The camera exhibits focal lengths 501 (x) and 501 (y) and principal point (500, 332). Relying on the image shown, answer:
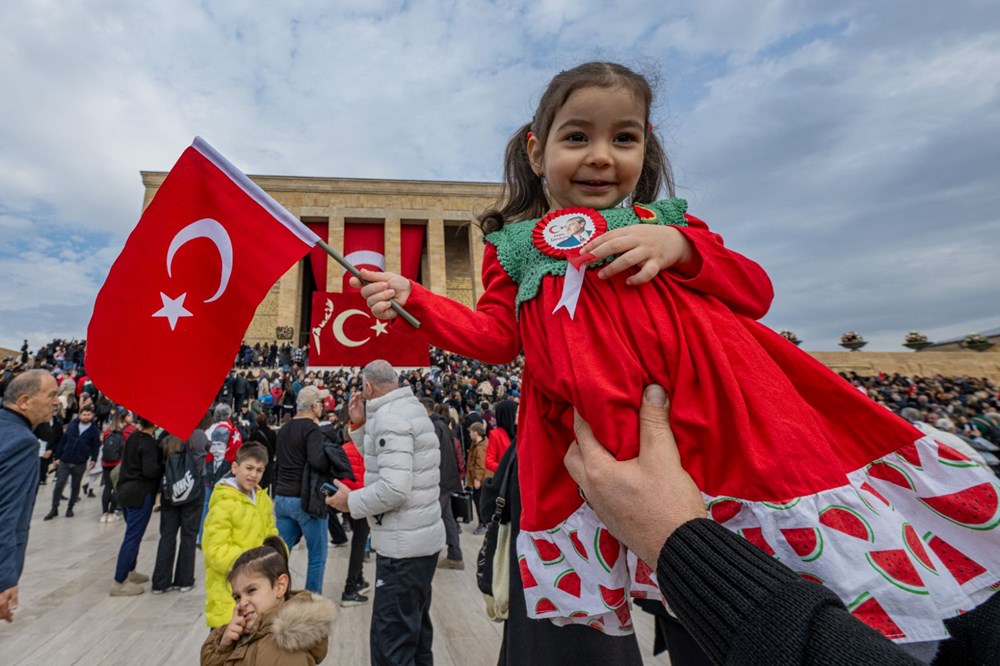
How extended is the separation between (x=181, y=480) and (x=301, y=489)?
55.3 inches

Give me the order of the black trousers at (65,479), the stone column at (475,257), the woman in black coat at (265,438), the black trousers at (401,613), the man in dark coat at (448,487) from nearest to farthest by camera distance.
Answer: the black trousers at (401,613), the man in dark coat at (448,487), the woman in black coat at (265,438), the black trousers at (65,479), the stone column at (475,257)

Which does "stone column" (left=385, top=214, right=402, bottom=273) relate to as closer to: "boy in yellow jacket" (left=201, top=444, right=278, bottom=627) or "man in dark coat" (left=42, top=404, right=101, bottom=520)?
"man in dark coat" (left=42, top=404, right=101, bottom=520)

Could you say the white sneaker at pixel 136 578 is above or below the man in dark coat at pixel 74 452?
below

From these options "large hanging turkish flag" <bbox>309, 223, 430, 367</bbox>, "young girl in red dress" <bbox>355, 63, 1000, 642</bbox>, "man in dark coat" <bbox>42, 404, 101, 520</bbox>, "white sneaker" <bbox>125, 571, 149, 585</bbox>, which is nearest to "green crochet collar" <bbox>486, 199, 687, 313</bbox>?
"young girl in red dress" <bbox>355, 63, 1000, 642</bbox>

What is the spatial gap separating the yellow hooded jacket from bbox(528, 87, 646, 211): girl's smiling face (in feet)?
10.2

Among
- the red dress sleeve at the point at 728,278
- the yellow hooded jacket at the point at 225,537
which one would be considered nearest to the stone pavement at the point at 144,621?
the yellow hooded jacket at the point at 225,537

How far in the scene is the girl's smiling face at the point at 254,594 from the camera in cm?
224

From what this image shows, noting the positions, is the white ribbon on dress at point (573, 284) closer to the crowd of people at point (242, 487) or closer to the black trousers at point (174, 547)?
the crowd of people at point (242, 487)

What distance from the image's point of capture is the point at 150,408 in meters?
1.67

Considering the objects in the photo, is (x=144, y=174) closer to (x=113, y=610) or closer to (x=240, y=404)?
(x=240, y=404)

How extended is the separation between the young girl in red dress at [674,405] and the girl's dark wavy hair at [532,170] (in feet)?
0.04

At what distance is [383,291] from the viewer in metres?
1.29

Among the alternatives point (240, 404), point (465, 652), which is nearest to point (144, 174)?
point (240, 404)

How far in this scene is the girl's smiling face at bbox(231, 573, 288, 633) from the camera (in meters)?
2.24
